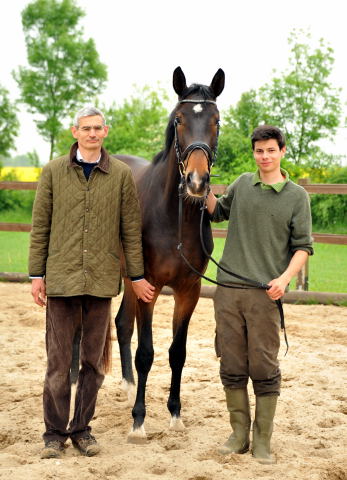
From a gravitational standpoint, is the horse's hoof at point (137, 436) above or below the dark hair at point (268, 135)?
below

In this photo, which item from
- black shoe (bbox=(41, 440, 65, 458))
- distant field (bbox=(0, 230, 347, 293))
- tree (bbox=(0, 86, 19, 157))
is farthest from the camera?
tree (bbox=(0, 86, 19, 157))

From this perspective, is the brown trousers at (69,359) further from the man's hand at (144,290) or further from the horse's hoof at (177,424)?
the horse's hoof at (177,424)

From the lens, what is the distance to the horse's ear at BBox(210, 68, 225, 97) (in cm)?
335

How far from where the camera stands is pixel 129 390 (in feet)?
13.9

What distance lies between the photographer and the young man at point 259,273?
9.89ft

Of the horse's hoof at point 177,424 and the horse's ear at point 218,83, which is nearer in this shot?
the horse's ear at point 218,83

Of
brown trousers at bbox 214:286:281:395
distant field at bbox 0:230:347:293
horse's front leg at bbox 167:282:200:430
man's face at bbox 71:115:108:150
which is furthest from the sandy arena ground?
distant field at bbox 0:230:347:293

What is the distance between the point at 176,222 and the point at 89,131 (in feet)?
2.72

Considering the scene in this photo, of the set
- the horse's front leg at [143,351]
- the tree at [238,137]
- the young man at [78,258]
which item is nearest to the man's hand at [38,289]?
the young man at [78,258]

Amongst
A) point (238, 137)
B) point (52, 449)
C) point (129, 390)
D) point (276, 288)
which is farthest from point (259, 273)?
point (238, 137)

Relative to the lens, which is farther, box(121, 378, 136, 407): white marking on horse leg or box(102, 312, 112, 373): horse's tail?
box(121, 378, 136, 407): white marking on horse leg

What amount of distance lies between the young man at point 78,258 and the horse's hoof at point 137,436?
10.3 inches

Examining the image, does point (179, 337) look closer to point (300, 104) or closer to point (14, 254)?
point (14, 254)

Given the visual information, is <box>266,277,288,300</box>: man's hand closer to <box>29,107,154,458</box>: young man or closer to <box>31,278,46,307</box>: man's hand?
<box>29,107,154,458</box>: young man
